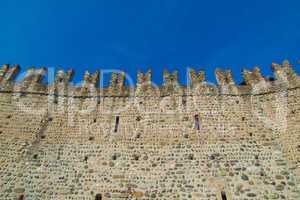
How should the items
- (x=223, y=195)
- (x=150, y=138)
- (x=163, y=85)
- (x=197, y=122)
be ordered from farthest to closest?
(x=163, y=85)
(x=197, y=122)
(x=150, y=138)
(x=223, y=195)

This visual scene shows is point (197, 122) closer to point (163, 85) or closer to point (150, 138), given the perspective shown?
point (150, 138)

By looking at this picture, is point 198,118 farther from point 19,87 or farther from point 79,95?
point 19,87

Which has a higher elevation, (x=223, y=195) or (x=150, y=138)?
(x=150, y=138)

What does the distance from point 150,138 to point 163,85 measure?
2.30 metres

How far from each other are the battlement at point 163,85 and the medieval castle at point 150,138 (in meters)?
0.04

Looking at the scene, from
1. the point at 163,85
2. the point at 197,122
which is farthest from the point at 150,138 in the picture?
the point at 163,85

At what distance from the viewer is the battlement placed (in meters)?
9.26

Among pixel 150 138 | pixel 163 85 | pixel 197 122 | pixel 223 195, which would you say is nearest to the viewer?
pixel 223 195

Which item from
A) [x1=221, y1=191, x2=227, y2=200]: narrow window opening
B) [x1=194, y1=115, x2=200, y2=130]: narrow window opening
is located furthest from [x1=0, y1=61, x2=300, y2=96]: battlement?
[x1=221, y1=191, x2=227, y2=200]: narrow window opening

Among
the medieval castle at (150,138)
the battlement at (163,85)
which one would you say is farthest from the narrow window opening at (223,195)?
the battlement at (163,85)

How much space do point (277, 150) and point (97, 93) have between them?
6298 mm

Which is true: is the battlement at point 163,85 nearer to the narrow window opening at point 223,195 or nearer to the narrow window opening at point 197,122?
the narrow window opening at point 197,122

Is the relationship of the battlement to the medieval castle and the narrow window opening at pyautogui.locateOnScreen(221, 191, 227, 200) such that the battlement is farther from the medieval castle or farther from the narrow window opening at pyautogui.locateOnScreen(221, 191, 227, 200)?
the narrow window opening at pyautogui.locateOnScreen(221, 191, 227, 200)

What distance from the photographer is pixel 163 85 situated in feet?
31.4
